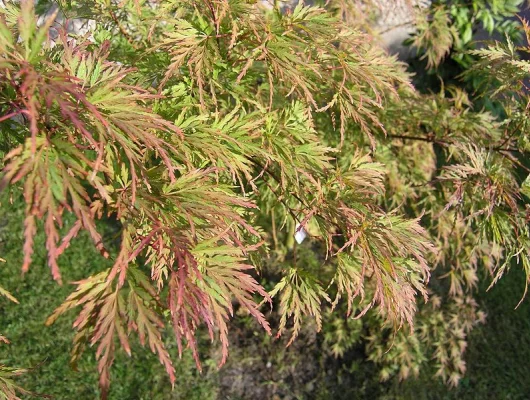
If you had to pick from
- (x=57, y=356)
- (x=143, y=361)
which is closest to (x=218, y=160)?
(x=143, y=361)

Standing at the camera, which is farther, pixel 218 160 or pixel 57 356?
pixel 57 356

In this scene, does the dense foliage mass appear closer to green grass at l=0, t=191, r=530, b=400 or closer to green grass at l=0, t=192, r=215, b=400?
green grass at l=0, t=191, r=530, b=400

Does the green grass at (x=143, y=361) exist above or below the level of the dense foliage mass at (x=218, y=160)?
below

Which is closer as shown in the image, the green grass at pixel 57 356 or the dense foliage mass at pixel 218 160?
the dense foliage mass at pixel 218 160

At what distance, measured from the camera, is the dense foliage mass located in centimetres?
106

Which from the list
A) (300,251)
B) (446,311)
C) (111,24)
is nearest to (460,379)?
(446,311)

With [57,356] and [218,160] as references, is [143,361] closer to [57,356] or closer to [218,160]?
[57,356]

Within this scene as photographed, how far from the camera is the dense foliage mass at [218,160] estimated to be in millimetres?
1058

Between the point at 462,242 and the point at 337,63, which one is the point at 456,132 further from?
the point at 337,63

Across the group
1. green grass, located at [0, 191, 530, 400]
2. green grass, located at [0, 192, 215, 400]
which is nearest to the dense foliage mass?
green grass, located at [0, 191, 530, 400]

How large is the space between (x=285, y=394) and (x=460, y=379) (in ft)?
3.29

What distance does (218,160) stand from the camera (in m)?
1.54

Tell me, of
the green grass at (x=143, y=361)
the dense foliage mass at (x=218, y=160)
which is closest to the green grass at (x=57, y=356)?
the green grass at (x=143, y=361)

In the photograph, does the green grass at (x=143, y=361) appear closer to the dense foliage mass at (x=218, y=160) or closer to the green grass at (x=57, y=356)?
the green grass at (x=57, y=356)
